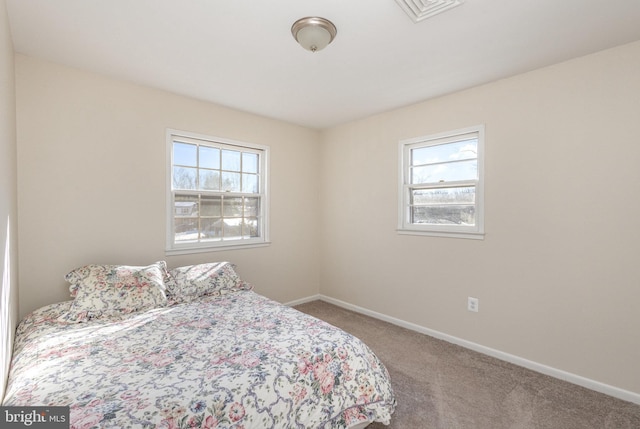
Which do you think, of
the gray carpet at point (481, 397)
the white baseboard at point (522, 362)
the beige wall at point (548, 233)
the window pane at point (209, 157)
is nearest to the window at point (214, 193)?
the window pane at point (209, 157)

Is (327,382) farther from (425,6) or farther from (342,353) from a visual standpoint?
(425,6)

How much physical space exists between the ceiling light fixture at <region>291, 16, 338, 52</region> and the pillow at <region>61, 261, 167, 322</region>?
2068 millimetres

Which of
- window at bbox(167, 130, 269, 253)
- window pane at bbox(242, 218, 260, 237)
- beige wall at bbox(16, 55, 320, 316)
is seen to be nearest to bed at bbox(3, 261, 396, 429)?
beige wall at bbox(16, 55, 320, 316)

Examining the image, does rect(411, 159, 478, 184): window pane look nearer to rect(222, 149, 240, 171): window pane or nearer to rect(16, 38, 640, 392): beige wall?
rect(16, 38, 640, 392): beige wall

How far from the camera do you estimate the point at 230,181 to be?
132 inches

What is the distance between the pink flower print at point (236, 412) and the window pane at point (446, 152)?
268cm

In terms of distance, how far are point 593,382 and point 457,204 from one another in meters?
1.62

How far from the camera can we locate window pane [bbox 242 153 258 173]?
3461mm

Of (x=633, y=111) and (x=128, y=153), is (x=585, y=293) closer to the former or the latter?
(x=633, y=111)

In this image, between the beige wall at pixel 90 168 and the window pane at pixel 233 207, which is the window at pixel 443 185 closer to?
the window pane at pixel 233 207

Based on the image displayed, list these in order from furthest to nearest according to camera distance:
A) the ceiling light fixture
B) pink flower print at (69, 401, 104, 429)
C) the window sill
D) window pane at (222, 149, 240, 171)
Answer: window pane at (222, 149, 240, 171) → the window sill → the ceiling light fixture → pink flower print at (69, 401, 104, 429)

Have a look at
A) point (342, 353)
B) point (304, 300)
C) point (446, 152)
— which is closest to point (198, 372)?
point (342, 353)

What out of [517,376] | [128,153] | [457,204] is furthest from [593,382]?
[128,153]

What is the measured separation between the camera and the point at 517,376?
223cm
